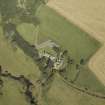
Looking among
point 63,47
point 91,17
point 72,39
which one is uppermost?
point 91,17

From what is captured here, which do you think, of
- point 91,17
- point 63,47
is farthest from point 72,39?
point 91,17

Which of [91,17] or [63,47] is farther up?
[91,17]

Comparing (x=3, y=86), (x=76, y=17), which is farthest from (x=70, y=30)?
(x=3, y=86)

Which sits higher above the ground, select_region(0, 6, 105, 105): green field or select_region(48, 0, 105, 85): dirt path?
select_region(48, 0, 105, 85): dirt path

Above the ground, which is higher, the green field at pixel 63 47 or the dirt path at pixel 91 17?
the dirt path at pixel 91 17

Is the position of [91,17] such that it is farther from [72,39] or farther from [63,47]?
[63,47]
